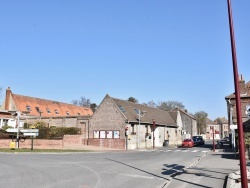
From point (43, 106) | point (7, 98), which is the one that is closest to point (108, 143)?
point (43, 106)

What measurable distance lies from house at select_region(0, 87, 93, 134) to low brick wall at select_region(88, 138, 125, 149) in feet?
8.45

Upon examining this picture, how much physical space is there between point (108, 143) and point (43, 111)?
24.4 metres

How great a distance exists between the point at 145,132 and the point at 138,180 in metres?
32.9

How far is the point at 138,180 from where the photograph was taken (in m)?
12.8

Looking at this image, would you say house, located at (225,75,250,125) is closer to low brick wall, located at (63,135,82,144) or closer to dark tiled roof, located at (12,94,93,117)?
low brick wall, located at (63,135,82,144)

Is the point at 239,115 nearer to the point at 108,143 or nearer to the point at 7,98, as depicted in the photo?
the point at 108,143

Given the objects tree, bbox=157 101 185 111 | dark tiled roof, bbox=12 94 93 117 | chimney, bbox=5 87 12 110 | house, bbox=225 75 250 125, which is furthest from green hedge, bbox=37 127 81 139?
tree, bbox=157 101 185 111

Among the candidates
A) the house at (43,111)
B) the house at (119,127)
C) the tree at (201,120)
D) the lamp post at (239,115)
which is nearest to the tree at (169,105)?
the tree at (201,120)

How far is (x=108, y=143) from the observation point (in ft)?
137

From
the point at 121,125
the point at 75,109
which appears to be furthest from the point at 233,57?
the point at 75,109

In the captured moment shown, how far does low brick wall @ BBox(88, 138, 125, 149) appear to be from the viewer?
1602 inches

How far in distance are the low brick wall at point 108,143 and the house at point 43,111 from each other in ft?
8.45

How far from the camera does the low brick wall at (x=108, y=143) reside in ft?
134

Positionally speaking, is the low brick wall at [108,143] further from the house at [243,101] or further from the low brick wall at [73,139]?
the house at [243,101]
